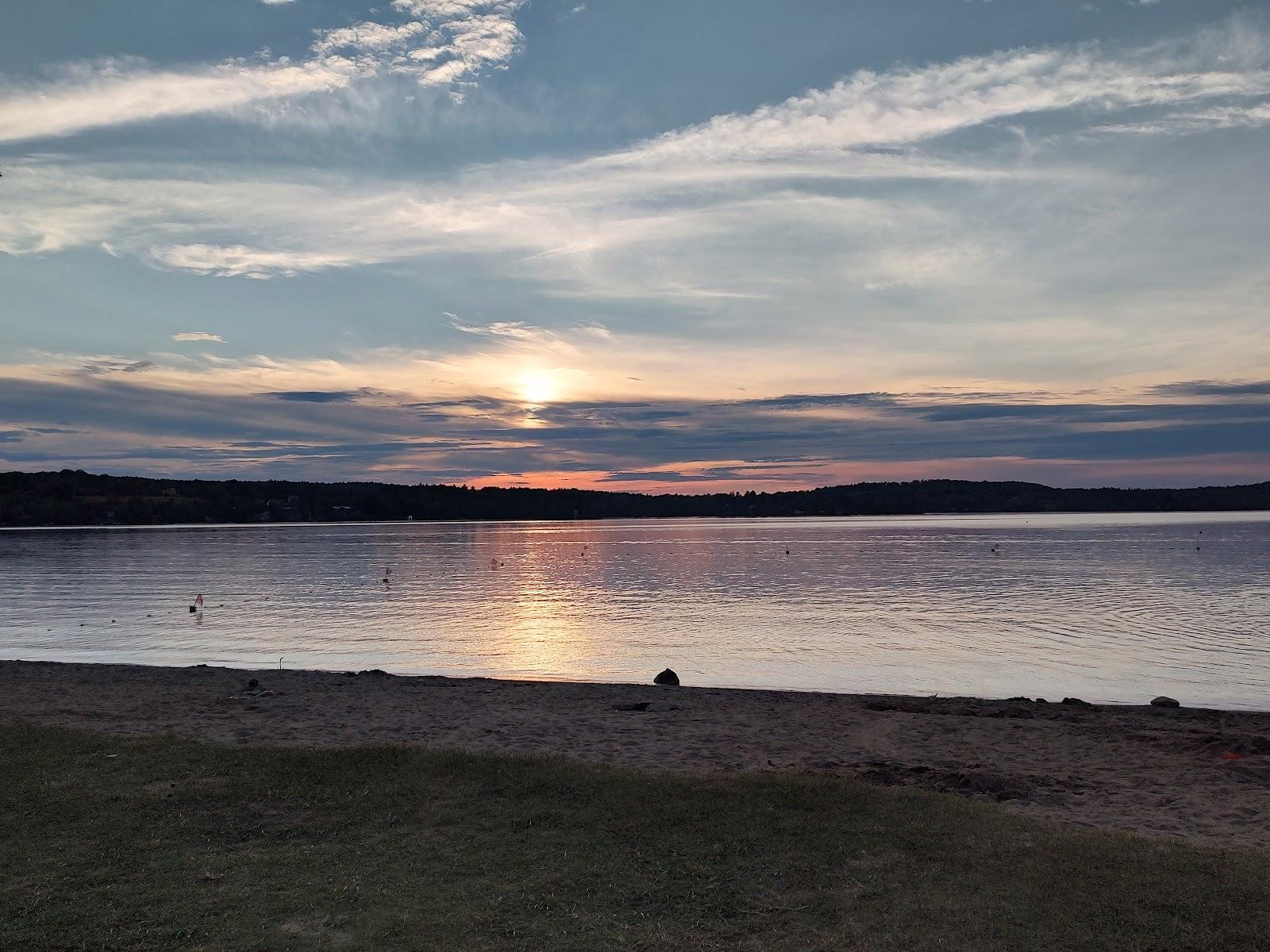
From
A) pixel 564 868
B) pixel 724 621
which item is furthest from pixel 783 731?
pixel 724 621

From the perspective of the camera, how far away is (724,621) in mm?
38438

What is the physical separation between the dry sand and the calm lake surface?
4.45 meters

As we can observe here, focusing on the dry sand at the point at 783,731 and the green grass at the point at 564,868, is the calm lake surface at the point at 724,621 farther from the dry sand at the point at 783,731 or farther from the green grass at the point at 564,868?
the green grass at the point at 564,868

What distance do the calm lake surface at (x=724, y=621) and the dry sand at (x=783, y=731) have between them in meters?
4.45

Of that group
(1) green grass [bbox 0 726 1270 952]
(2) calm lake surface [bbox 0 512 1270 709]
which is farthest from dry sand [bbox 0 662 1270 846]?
(2) calm lake surface [bbox 0 512 1270 709]

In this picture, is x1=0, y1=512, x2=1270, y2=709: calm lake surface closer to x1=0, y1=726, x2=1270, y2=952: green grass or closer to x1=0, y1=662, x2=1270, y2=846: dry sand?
x1=0, y1=662, x2=1270, y2=846: dry sand

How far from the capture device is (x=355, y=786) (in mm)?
11055

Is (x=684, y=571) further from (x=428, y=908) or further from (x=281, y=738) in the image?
(x=428, y=908)

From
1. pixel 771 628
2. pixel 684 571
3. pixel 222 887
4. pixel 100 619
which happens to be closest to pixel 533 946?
pixel 222 887

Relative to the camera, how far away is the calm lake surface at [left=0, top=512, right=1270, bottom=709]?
26.0 meters

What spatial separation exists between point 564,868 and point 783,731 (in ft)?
27.5

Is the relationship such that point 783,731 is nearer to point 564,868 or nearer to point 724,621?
point 564,868

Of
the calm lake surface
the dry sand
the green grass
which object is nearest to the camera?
the green grass

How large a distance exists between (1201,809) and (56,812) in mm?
13318
